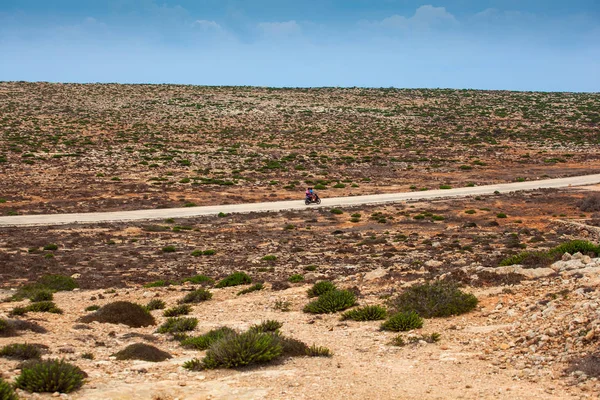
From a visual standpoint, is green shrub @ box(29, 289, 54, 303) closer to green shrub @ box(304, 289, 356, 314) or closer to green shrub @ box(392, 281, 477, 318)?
green shrub @ box(304, 289, 356, 314)

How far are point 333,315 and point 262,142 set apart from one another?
6726 cm

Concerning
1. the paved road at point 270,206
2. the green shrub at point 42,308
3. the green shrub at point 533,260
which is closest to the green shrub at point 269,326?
the green shrub at point 42,308

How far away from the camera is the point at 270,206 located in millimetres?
43375

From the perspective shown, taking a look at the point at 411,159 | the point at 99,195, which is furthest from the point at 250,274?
the point at 411,159

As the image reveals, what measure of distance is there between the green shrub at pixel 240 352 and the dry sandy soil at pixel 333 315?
231mm

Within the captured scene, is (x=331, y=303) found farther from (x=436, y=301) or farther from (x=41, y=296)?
(x=41, y=296)

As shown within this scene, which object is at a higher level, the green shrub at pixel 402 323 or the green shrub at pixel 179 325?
the green shrub at pixel 402 323

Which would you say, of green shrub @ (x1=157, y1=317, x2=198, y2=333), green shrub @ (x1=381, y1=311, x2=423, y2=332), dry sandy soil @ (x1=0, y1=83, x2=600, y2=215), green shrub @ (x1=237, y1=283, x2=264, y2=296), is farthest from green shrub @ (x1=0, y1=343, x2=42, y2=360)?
dry sandy soil @ (x1=0, y1=83, x2=600, y2=215)

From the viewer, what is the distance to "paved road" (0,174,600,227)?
1460 inches

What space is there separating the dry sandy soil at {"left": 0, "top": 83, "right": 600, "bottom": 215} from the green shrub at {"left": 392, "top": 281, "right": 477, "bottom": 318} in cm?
3144

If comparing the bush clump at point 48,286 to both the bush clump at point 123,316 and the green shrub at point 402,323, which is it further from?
the green shrub at point 402,323

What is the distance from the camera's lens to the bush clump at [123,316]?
15008 mm

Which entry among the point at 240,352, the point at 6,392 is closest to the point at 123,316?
the point at 240,352

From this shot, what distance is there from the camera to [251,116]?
104000mm
